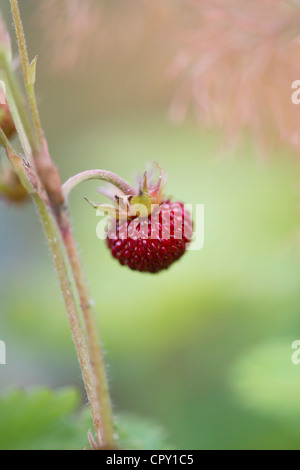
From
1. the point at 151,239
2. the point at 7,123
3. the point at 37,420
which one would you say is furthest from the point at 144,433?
the point at 7,123

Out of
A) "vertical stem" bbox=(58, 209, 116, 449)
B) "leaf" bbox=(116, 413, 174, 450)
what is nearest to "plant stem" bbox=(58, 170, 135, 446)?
"vertical stem" bbox=(58, 209, 116, 449)

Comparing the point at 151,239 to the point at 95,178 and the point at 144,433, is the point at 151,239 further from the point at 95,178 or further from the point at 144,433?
the point at 144,433

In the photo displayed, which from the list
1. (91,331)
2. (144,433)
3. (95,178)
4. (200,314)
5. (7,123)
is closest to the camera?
(91,331)

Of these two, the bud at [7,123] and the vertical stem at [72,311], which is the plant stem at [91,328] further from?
the bud at [7,123]

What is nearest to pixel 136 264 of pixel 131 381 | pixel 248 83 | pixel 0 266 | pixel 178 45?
pixel 131 381

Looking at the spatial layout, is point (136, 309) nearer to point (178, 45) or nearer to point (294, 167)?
point (294, 167)
